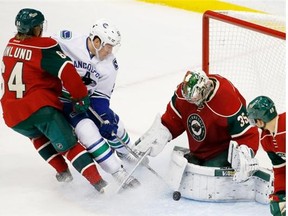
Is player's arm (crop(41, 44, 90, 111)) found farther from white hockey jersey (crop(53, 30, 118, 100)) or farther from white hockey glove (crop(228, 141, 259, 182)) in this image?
white hockey glove (crop(228, 141, 259, 182))

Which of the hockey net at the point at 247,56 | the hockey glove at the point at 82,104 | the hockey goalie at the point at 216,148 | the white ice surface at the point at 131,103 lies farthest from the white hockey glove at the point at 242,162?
the hockey net at the point at 247,56

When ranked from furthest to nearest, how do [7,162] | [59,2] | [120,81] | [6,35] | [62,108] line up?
[59,2], [6,35], [120,81], [7,162], [62,108]

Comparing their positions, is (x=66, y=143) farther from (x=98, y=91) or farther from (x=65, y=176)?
(x=98, y=91)

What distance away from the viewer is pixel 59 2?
642 cm

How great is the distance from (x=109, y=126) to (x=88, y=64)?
28 centimetres

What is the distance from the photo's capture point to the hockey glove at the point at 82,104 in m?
3.71

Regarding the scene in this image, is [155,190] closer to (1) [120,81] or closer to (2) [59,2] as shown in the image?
(1) [120,81]

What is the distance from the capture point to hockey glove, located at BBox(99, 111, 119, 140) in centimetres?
392

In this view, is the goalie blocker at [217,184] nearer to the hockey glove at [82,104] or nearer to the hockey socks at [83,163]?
the hockey socks at [83,163]

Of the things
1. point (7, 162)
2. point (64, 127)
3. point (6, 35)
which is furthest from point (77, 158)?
point (6, 35)

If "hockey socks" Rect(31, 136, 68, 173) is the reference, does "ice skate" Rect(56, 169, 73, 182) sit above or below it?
below

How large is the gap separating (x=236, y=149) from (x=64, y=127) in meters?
0.67

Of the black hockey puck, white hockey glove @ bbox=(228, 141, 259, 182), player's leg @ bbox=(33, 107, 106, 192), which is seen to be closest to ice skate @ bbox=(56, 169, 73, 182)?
player's leg @ bbox=(33, 107, 106, 192)

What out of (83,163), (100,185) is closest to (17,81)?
(83,163)
